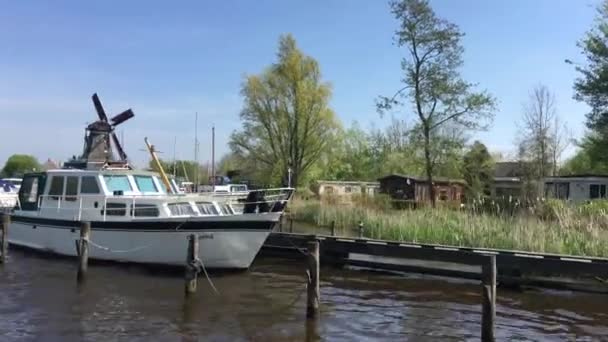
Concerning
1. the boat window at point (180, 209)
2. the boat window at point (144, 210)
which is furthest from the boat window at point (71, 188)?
the boat window at point (180, 209)

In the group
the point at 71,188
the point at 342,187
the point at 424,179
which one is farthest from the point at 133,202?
the point at 342,187

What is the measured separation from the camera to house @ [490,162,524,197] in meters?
53.3

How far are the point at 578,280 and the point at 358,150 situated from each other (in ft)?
207

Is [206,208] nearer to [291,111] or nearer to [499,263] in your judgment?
[499,263]

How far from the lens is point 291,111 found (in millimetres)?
54500

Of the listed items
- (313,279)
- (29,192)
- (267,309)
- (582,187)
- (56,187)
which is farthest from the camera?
(582,187)

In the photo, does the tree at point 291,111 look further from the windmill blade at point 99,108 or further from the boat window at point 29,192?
the boat window at point 29,192

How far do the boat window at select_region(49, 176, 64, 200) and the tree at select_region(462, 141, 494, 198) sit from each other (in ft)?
123

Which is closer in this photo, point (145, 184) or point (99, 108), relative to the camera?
point (145, 184)

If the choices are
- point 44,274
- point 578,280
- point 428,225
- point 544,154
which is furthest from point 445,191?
point 44,274

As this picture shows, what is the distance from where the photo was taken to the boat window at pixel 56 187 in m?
20.0

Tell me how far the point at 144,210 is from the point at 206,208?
186 cm

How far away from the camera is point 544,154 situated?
52938 millimetres

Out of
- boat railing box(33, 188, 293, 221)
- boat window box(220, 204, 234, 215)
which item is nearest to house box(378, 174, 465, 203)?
boat window box(220, 204, 234, 215)
